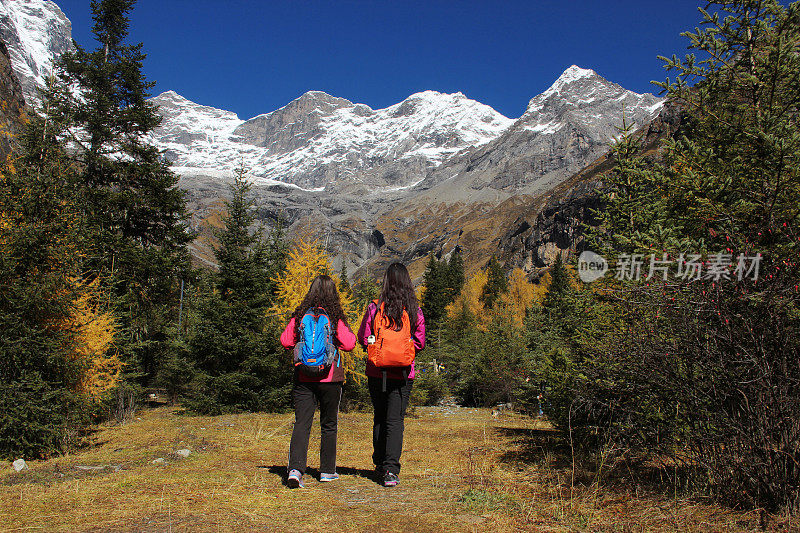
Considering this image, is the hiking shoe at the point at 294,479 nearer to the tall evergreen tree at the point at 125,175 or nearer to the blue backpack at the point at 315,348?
the blue backpack at the point at 315,348

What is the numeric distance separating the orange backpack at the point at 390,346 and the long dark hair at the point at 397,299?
0.07 meters

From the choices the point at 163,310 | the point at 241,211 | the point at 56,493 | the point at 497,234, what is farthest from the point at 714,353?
the point at 497,234

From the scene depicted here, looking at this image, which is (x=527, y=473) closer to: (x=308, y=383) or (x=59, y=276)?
(x=308, y=383)

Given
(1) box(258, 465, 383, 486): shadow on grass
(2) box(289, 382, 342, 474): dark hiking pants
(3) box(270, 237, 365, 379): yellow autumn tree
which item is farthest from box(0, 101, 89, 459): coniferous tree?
(3) box(270, 237, 365, 379): yellow autumn tree

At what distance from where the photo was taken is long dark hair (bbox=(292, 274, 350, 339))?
17.3ft

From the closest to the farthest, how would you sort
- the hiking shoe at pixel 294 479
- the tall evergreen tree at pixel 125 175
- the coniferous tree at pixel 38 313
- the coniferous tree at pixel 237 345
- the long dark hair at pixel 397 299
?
1. the hiking shoe at pixel 294 479
2. the long dark hair at pixel 397 299
3. the coniferous tree at pixel 38 313
4. the coniferous tree at pixel 237 345
5. the tall evergreen tree at pixel 125 175

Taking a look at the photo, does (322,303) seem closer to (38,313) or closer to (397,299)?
(397,299)

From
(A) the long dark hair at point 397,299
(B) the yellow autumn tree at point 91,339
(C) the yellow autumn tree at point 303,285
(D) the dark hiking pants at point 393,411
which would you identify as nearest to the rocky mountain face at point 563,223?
(C) the yellow autumn tree at point 303,285

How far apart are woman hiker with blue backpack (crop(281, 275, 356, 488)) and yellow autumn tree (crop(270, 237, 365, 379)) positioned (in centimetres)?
883

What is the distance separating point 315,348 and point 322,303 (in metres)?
0.53

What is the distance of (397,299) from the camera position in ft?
17.1

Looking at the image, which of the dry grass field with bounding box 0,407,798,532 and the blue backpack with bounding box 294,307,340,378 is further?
the blue backpack with bounding box 294,307,340,378

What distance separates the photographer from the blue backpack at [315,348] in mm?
5047

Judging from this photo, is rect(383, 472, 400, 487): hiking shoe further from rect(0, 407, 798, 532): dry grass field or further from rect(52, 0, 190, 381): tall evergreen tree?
rect(52, 0, 190, 381): tall evergreen tree
